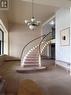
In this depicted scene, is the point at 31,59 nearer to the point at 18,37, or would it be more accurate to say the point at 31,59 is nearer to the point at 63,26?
the point at 63,26

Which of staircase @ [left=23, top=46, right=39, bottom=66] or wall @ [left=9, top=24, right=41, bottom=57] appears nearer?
staircase @ [left=23, top=46, right=39, bottom=66]

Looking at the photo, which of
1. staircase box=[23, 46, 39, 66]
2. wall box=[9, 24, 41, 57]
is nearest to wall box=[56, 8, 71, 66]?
staircase box=[23, 46, 39, 66]

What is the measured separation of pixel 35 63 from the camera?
338 inches

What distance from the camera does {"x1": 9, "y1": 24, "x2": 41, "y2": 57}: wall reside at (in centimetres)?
1323

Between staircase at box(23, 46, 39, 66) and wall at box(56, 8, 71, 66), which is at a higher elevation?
wall at box(56, 8, 71, 66)

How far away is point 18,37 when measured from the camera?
43.8 ft

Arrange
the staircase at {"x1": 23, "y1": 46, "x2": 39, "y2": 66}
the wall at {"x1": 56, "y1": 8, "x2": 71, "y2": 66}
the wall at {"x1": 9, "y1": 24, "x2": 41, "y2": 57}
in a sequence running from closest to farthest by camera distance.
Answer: the wall at {"x1": 56, "y1": 8, "x2": 71, "y2": 66}
the staircase at {"x1": 23, "y1": 46, "x2": 39, "y2": 66}
the wall at {"x1": 9, "y1": 24, "x2": 41, "y2": 57}

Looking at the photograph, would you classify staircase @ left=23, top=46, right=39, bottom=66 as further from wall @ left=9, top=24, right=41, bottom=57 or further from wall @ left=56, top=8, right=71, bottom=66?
wall @ left=9, top=24, right=41, bottom=57

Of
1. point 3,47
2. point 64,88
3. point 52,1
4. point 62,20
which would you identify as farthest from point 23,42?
point 64,88

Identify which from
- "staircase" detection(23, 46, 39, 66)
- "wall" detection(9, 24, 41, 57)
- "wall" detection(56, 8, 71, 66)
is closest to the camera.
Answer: "wall" detection(56, 8, 71, 66)

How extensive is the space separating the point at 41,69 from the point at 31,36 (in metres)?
6.57

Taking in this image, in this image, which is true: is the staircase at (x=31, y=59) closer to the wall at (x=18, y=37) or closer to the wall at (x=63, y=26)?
the wall at (x=63, y=26)

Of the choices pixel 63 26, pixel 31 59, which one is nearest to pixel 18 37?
pixel 31 59

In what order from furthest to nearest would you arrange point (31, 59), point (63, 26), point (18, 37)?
point (18, 37) < point (31, 59) < point (63, 26)
